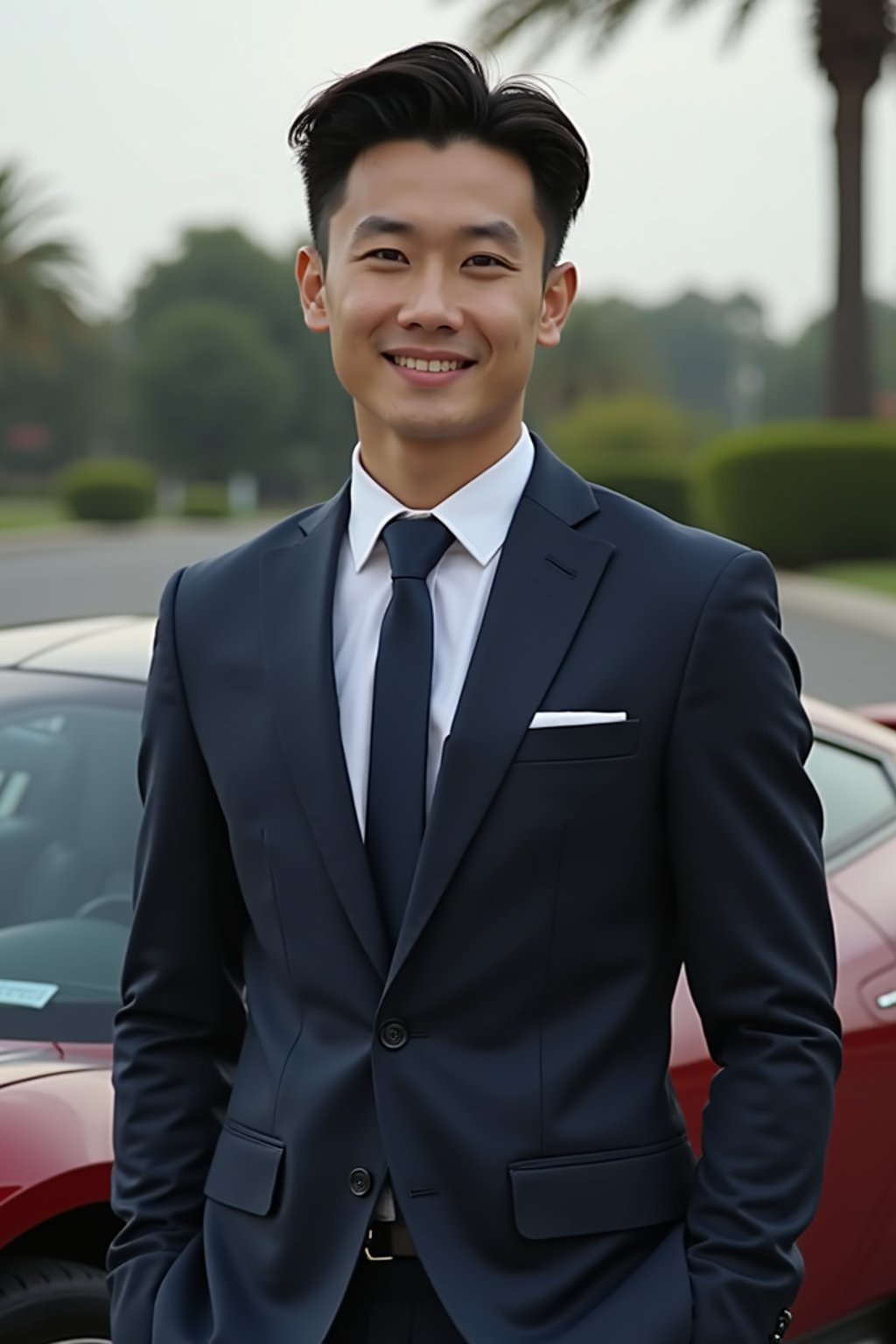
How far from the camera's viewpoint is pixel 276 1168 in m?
1.78

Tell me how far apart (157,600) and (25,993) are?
→ 20567mm

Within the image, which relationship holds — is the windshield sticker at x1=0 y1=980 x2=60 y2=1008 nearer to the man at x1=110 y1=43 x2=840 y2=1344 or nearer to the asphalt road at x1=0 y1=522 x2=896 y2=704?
the man at x1=110 y1=43 x2=840 y2=1344

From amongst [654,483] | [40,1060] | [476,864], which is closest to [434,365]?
[476,864]

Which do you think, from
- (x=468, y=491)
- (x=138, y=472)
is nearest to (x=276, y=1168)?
(x=468, y=491)

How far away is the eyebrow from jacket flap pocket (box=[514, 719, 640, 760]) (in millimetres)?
458

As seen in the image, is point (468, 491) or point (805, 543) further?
point (805, 543)

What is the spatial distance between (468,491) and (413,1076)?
0.54m

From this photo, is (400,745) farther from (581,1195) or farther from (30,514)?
(30,514)

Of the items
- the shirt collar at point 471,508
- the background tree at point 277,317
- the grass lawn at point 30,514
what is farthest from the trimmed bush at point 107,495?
the shirt collar at point 471,508

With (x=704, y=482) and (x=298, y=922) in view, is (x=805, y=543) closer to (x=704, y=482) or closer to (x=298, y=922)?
(x=704, y=482)

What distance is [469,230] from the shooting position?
1.79m

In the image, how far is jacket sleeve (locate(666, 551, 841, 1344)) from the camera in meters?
1.70

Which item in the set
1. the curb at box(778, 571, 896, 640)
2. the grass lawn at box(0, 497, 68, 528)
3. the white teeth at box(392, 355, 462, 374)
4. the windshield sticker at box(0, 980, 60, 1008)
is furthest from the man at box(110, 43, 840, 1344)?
the grass lawn at box(0, 497, 68, 528)

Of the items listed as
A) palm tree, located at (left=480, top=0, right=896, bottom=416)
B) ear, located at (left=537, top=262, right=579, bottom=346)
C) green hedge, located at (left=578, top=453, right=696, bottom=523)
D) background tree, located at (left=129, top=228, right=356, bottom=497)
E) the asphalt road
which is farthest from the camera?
background tree, located at (left=129, top=228, right=356, bottom=497)
